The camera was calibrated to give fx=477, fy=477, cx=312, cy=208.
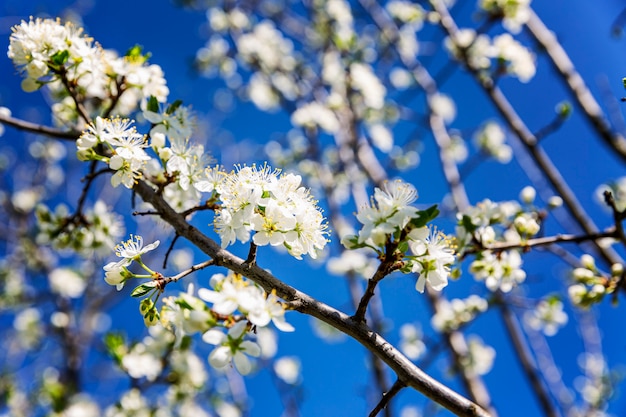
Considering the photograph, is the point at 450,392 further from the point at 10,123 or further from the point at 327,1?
the point at 327,1

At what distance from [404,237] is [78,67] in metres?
1.60

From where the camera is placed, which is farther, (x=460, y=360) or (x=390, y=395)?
(x=460, y=360)

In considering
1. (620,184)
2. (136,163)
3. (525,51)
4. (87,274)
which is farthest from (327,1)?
(136,163)

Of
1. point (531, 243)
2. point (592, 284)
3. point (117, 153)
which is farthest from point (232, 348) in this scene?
point (592, 284)

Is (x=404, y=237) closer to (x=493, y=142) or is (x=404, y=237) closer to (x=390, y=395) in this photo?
(x=390, y=395)

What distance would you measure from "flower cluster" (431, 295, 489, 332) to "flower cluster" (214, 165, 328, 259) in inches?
104

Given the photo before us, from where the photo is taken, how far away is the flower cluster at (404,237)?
143 cm

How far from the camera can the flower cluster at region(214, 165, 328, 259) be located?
1.54 meters

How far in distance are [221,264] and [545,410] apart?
3.26 m

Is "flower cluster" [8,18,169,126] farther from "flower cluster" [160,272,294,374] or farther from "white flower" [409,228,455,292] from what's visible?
"white flower" [409,228,455,292]

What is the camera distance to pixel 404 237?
1447 mm

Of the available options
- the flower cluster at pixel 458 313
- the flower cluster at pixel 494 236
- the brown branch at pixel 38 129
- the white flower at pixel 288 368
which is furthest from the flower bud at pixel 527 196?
the white flower at pixel 288 368

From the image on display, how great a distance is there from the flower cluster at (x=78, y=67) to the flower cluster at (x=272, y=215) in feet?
2.76

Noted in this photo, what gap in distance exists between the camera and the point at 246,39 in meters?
6.09
